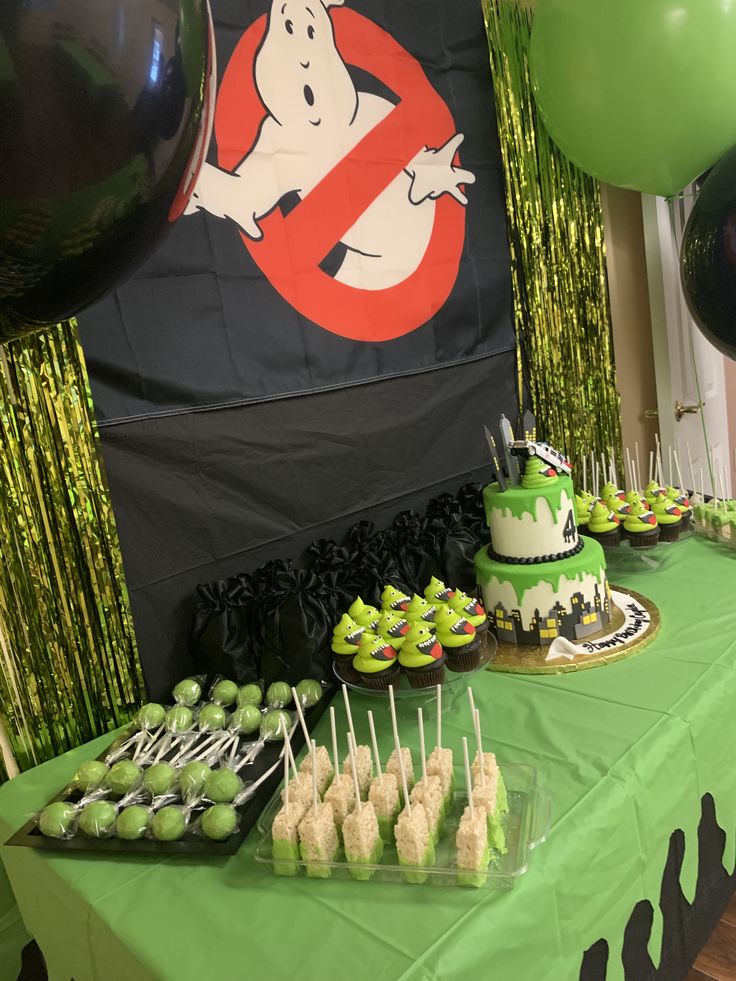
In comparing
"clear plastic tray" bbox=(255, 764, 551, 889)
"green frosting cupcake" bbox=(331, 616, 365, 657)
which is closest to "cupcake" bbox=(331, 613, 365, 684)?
"green frosting cupcake" bbox=(331, 616, 365, 657)

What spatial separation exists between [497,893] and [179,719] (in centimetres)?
70

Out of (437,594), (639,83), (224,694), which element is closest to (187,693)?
(224,694)

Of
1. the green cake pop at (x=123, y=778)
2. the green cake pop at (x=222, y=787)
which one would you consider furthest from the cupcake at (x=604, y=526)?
the green cake pop at (x=123, y=778)

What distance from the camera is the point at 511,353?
95.6 inches

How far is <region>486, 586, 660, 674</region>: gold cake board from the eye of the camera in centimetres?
143

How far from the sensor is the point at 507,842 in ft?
3.17

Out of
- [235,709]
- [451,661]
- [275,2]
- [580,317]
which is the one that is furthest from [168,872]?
[580,317]

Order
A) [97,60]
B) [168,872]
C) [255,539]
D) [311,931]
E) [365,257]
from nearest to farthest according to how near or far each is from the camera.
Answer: [97,60]
[311,931]
[168,872]
[255,539]
[365,257]

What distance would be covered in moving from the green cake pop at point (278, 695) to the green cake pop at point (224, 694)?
3.2 inches

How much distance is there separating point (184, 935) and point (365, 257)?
159 centimetres

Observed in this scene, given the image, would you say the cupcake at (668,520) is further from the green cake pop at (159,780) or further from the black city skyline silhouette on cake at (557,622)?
the green cake pop at (159,780)

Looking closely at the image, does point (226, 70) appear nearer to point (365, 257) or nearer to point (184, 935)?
point (365, 257)

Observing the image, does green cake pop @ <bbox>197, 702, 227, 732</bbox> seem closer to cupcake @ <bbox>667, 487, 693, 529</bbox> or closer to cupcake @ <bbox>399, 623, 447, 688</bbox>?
cupcake @ <bbox>399, 623, 447, 688</bbox>

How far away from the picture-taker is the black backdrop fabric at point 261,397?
1.56 m
